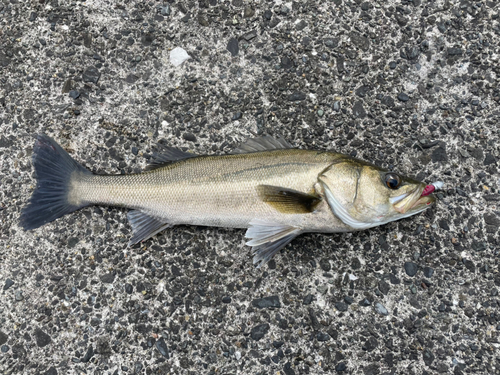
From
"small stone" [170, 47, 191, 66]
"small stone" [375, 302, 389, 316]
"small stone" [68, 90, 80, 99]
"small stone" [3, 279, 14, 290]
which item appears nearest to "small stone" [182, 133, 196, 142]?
"small stone" [170, 47, 191, 66]

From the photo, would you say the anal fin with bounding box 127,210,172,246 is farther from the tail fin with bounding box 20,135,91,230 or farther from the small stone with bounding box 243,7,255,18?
the small stone with bounding box 243,7,255,18

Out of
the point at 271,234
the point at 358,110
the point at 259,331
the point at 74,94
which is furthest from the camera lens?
the point at 74,94

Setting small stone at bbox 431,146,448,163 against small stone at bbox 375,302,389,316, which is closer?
small stone at bbox 375,302,389,316

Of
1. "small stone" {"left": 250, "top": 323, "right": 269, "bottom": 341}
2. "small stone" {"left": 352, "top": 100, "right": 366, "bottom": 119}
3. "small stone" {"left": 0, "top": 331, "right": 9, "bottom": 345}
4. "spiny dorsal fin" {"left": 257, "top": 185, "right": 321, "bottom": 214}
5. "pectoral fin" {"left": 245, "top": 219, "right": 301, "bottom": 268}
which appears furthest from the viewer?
"small stone" {"left": 352, "top": 100, "right": 366, "bottom": 119}

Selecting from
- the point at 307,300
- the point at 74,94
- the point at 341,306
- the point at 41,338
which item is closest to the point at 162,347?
the point at 41,338

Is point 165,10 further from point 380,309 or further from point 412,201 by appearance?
point 380,309

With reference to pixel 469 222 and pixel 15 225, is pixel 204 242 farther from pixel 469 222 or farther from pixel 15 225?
pixel 469 222

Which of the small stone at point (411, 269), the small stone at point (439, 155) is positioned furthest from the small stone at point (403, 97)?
the small stone at point (411, 269)
